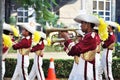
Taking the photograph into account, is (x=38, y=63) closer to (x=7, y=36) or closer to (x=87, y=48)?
(x=7, y=36)

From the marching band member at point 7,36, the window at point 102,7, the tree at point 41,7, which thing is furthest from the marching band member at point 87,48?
the window at point 102,7

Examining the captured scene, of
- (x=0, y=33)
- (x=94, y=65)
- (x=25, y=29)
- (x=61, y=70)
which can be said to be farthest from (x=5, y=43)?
(x=0, y=33)

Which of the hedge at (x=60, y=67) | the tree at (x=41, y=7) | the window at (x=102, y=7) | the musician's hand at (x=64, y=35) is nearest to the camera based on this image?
the musician's hand at (x=64, y=35)

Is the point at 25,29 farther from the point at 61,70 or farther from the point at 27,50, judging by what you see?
the point at 61,70

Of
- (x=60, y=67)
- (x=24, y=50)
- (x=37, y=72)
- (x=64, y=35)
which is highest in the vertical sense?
(x=64, y=35)

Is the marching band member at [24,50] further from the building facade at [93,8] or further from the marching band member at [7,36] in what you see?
the building facade at [93,8]

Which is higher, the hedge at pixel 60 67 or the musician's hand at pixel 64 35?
the musician's hand at pixel 64 35

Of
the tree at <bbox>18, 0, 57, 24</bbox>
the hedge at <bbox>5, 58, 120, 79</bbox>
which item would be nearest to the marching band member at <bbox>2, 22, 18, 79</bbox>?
the tree at <bbox>18, 0, 57, 24</bbox>

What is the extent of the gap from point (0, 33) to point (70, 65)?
11.1 meters

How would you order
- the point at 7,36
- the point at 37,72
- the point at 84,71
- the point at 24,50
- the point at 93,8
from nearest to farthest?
the point at 84,71
the point at 7,36
the point at 24,50
the point at 37,72
the point at 93,8

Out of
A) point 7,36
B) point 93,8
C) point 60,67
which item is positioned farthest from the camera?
point 93,8

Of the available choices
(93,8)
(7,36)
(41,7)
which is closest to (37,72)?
(41,7)

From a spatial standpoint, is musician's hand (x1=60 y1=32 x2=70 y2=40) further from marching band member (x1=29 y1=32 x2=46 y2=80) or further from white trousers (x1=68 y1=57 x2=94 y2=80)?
marching band member (x1=29 y1=32 x2=46 y2=80)

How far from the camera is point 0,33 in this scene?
2.57 meters
